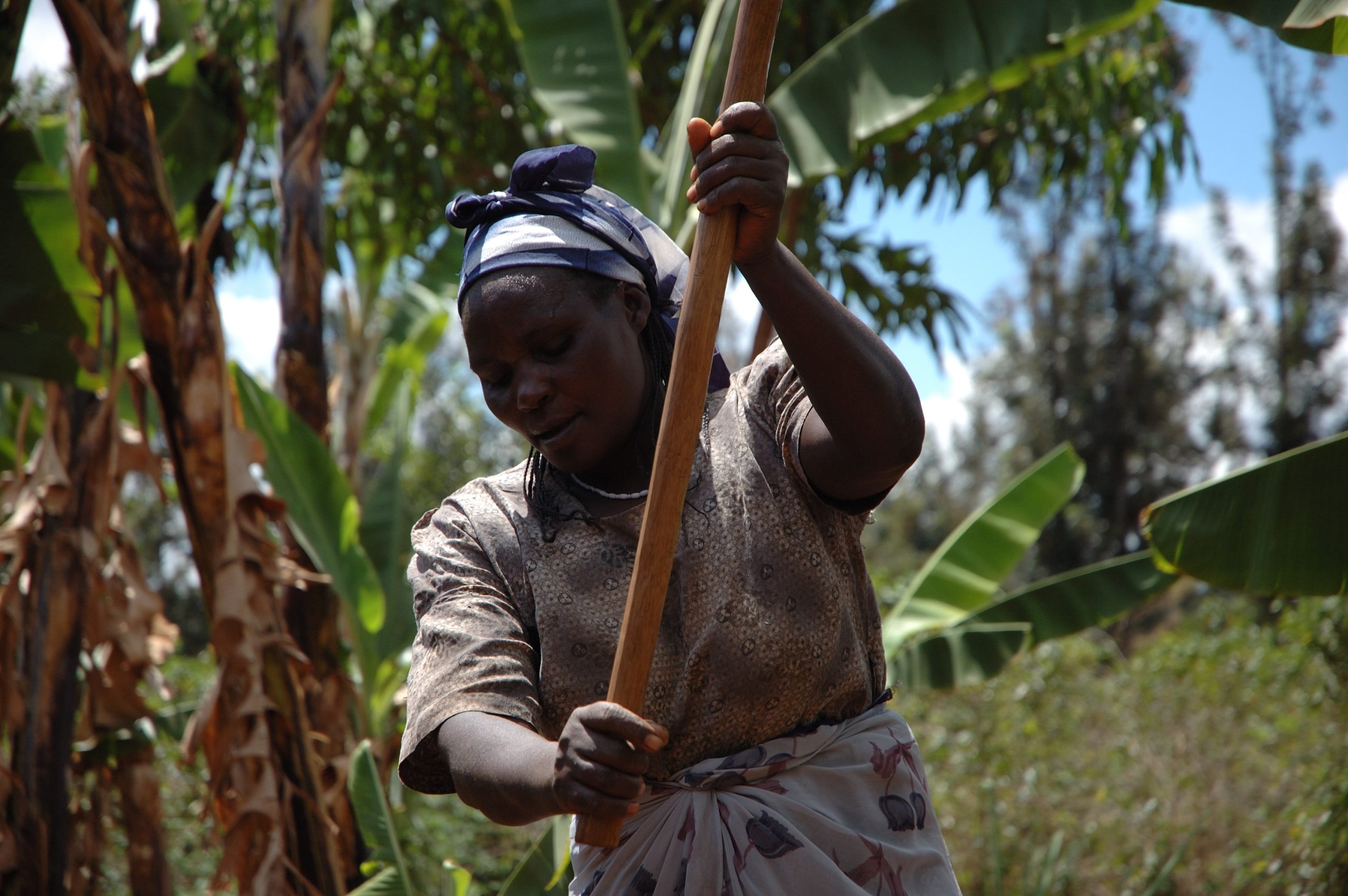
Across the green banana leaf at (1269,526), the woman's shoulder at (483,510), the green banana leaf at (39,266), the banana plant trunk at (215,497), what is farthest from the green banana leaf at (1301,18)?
the green banana leaf at (39,266)

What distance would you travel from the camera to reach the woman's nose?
4.51 feet

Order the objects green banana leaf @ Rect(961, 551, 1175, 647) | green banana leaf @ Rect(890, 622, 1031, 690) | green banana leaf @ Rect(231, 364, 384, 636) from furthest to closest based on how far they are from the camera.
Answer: green banana leaf @ Rect(961, 551, 1175, 647) < green banana leaf @ Rect(890, 622, 1031, 690) < green banana leaf @ Rect(231, 364, 384, 636)

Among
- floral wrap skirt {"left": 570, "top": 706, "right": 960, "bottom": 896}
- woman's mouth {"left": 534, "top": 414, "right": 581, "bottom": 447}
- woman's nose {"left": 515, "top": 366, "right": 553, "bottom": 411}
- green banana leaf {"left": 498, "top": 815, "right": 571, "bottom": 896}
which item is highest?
woman's nose {"left": 515, "top": 366, "right": 553, "bottom": 411}

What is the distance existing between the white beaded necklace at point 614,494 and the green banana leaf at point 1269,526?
2004mm

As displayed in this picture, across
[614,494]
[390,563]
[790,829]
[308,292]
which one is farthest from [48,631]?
[790,829]

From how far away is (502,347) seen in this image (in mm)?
1404

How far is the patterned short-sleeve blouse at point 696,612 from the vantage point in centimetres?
135

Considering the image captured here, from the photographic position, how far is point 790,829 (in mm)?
1317

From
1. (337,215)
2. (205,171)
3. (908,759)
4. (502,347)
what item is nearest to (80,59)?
(205,171)

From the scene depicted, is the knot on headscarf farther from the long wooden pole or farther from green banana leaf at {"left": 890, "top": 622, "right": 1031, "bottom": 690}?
green banana leaf at {"left": 890, "top": 622, "right": 1031, "bottom": 690}

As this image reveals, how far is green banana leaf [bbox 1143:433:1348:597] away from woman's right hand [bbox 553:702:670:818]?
231 cm

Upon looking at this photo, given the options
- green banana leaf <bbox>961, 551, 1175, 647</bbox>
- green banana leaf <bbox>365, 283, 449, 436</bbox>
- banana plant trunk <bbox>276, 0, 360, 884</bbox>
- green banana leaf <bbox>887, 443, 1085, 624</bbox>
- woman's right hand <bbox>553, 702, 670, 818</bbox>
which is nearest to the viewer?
woman's right hand <bbox>553, 702, 670, 818</bbox>

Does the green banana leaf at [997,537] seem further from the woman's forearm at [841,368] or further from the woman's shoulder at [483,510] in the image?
the woman's forearm at [841,368]

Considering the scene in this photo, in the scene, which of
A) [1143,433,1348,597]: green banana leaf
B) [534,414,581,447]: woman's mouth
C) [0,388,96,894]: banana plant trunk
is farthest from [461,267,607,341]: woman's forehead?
[0,388,96,894]: banana plant trunk
